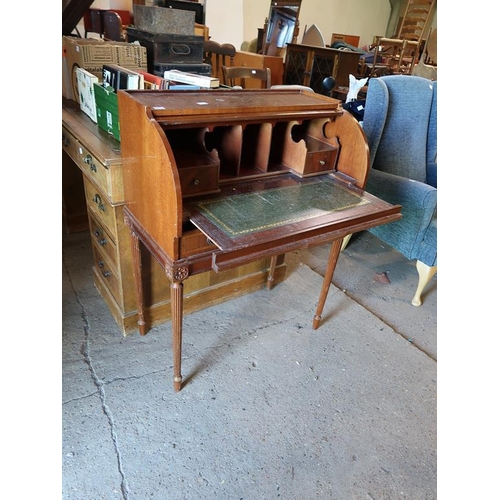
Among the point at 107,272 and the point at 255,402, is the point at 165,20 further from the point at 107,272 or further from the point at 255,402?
the point at 255,402

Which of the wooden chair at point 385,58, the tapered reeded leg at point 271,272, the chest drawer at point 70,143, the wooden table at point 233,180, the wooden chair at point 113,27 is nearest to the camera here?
the wooden table at point 233,180

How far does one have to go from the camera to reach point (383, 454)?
1363mm

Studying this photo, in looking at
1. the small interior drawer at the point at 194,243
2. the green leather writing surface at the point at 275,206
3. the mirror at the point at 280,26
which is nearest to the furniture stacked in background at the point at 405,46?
the mirror at the point at 280,26

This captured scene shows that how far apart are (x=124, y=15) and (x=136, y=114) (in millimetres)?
4066

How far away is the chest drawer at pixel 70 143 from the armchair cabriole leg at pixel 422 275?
66.7 inches

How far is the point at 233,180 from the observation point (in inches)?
52.1

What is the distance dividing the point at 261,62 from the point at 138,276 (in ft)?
11.7

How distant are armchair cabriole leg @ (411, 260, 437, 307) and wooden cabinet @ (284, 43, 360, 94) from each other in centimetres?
246

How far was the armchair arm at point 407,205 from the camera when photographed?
1825 mm

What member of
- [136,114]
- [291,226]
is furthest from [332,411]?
[136,114]

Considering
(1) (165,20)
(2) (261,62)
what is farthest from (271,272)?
(2) (261,62)

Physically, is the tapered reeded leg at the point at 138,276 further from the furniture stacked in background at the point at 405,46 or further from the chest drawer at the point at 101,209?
the furniture stacked in background at the point at 405,46

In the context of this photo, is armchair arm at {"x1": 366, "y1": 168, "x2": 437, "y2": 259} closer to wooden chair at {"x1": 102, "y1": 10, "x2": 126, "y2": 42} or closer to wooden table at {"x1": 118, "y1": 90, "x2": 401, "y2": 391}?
wooden table at {"x1": 118, "y1": 90, "x2": 401, "y2": 391}

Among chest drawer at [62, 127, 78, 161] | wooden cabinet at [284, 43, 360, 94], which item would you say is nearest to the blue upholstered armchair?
chest drawer at [62, 127, 78, 161]
